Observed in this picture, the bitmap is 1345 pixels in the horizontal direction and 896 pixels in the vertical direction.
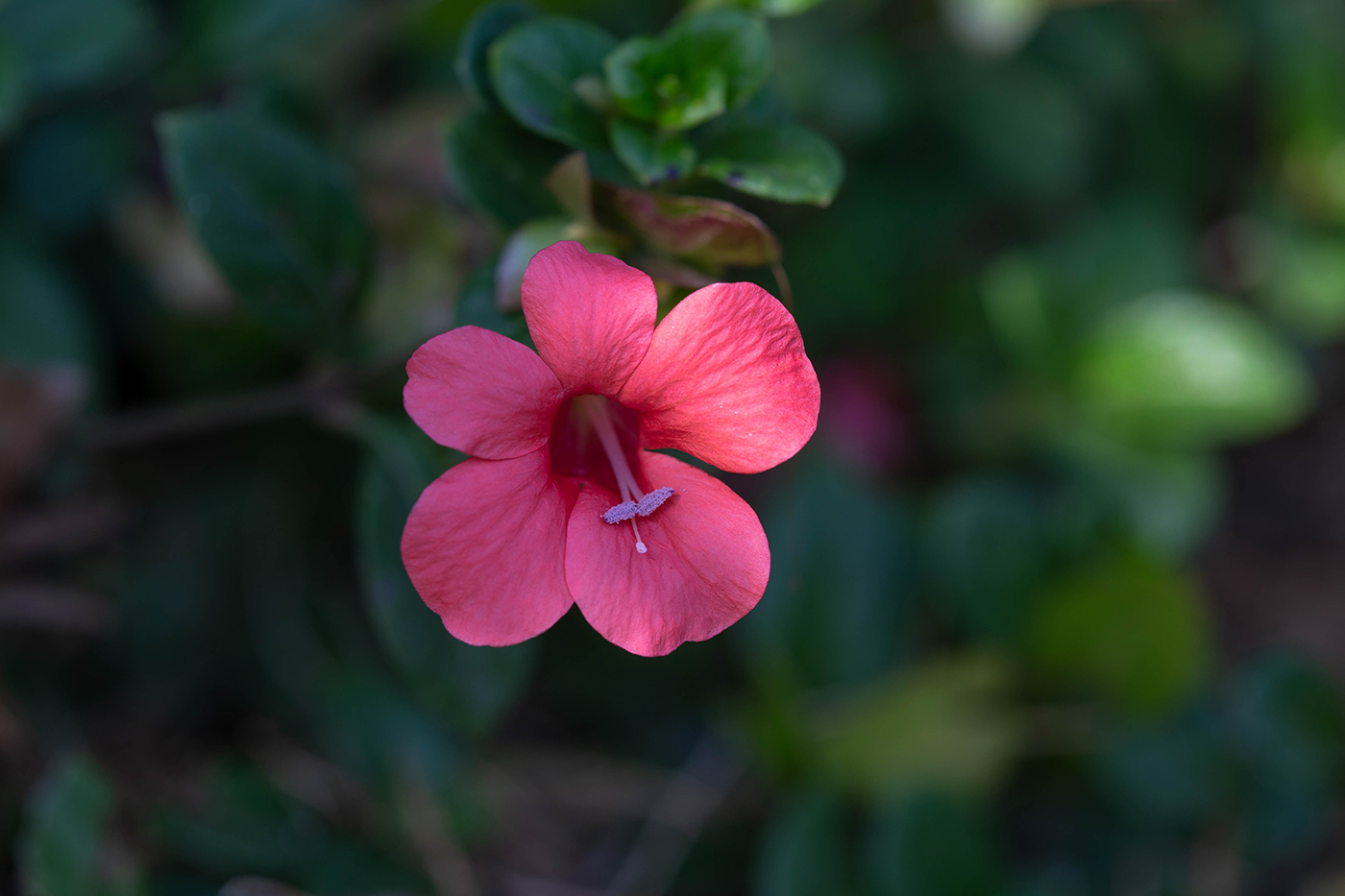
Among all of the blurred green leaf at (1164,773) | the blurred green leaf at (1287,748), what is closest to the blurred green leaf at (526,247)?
the blurred green leaf at (1164,773)

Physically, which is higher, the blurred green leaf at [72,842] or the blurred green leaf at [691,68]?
the blurred green leaf at [691,68]

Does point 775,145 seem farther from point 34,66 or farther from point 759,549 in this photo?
point 34,66

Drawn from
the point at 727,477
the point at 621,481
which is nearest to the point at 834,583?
the point at 727,477

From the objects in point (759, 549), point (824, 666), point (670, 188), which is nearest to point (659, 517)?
point (759, 549)

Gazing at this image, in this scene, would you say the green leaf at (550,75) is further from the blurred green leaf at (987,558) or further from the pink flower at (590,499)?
the blurred green leaf at (987,558)

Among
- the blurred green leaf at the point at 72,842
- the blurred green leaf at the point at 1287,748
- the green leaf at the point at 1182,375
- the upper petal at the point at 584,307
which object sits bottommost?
the blurred green leaf at the point at 1287,748

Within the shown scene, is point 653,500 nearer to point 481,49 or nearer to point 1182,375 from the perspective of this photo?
point 481,49

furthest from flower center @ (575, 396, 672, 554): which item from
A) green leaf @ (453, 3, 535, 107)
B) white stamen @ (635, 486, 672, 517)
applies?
green leaf @ (453, 3, 535, 107)

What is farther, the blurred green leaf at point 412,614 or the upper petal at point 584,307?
the blurred green leaf at point 412,614
